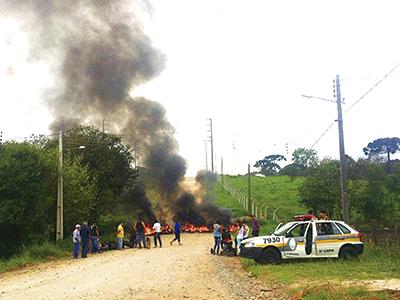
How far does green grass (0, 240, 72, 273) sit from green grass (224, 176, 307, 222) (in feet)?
88.9

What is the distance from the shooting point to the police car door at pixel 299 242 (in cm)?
1816

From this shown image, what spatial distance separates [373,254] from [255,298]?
904 cm

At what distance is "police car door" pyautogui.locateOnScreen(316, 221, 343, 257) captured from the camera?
18188 millimetres

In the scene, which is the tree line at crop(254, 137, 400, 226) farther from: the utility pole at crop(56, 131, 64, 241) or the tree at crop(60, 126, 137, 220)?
the utility pole at crop(56, 131, 64, 241)

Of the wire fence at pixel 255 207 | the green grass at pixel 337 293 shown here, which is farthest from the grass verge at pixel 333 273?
the wire fence at pixel 255 207

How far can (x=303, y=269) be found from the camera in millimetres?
15906

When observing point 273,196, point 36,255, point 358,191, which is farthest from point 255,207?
point 36,255

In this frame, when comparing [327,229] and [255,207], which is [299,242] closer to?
[327,229]

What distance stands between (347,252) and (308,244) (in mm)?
1478

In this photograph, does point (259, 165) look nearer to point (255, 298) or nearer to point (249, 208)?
point (249, 208)

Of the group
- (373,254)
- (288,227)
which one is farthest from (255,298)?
(373,254)

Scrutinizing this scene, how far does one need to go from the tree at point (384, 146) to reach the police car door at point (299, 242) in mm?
79630

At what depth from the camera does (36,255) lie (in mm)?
24891

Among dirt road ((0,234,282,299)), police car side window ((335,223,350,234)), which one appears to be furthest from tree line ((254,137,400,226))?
dirt road ((0,234,282,299))
